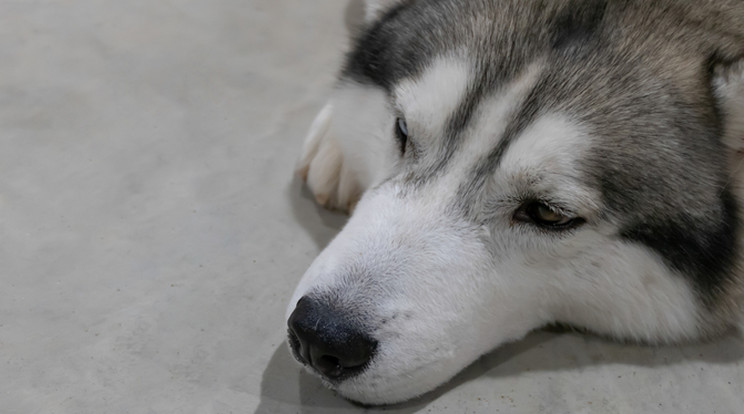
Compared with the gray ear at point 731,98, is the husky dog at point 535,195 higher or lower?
lower

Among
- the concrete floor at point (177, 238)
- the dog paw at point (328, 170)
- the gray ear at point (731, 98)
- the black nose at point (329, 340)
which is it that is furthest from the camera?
the dog paw at point (328, 170)

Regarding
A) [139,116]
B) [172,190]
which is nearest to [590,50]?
[172,190]

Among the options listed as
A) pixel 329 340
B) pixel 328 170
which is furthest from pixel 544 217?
pixel 328 170

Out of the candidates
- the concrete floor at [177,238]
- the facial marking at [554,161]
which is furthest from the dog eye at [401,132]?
the concrete floor at [177,238]

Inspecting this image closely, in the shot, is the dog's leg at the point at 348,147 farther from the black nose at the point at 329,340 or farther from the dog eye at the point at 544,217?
the black nose at the point at 329,340

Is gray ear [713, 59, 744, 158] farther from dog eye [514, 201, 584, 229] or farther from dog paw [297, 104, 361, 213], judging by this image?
dog paw [297, 104, 361, 213]

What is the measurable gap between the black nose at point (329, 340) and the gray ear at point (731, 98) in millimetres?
1037

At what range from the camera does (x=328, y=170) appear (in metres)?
2.50

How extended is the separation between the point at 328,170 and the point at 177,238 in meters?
0.55

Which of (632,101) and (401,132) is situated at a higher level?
(632,101)

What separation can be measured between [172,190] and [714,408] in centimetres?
180

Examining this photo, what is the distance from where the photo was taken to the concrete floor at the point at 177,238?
1.90m

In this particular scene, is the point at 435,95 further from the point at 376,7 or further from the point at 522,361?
the point at 522,361

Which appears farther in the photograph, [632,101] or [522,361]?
[522,361]
